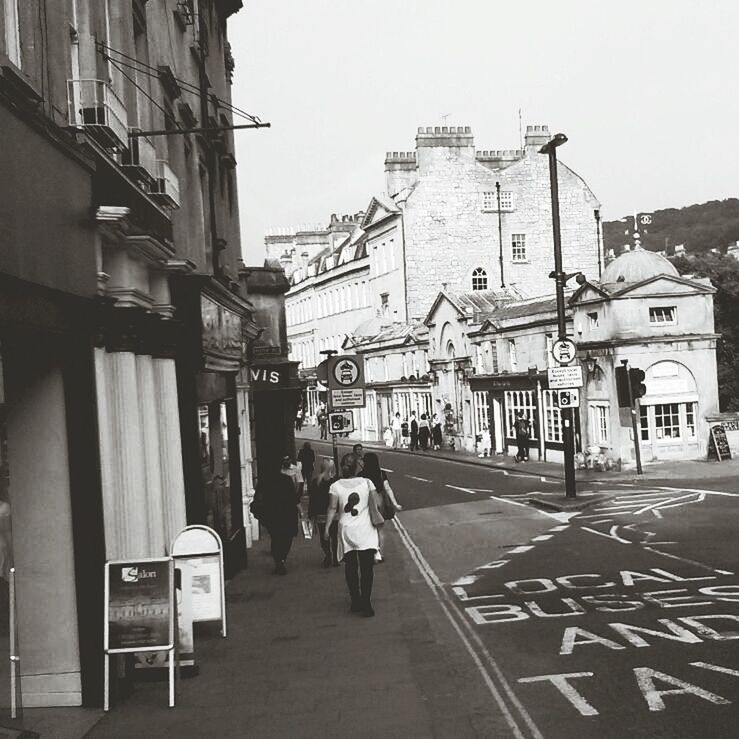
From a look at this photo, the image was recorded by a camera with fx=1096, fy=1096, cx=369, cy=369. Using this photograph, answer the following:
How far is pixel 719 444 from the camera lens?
34812 mm

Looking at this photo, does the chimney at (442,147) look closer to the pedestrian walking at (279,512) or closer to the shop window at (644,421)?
the shop window at (644,421)

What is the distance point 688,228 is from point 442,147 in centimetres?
6214

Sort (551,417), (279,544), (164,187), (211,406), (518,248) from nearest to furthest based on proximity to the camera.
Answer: (164,187)
(279,544)
(211,406)
(551,417)
(518,248)

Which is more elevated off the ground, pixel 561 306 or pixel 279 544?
pixel 561 306

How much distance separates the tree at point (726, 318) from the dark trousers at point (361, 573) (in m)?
40.1

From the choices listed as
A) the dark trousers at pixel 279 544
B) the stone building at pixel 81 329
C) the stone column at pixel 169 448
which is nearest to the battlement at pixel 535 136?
the dark trousers at pixel 279 544

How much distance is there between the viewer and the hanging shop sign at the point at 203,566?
1024 cm

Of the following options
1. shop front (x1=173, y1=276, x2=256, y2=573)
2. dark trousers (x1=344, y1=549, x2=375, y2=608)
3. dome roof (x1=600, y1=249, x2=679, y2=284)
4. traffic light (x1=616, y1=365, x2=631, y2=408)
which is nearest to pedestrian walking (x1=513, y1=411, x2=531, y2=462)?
dome roof (x1=600, y1=249, x2=679, y2=284)

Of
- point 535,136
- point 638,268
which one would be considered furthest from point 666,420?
point 535,136

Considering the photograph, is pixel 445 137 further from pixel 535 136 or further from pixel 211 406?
pixel 211 406

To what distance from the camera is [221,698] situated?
893 centimetres

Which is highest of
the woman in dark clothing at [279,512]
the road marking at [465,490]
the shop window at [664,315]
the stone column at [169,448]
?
the shop window at [664,315]

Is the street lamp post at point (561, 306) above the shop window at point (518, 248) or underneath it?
underneath

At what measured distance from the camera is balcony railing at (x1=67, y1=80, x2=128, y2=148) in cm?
945
